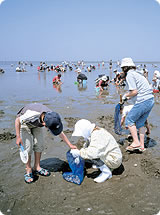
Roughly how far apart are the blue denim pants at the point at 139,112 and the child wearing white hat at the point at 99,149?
3.24ft

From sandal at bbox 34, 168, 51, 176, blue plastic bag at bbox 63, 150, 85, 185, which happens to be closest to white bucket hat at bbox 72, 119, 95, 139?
blue plastic bag at bbox 63, 150, 85, 185

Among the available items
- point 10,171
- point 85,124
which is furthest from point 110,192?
point 10,171

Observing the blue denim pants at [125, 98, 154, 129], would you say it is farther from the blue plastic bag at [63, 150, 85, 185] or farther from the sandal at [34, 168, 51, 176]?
the sandal at [34, 168, 51, 176]

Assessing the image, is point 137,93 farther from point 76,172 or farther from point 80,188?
point 80,188

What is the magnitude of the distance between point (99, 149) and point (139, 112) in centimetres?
136

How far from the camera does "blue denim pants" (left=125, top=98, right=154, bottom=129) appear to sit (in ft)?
12.3

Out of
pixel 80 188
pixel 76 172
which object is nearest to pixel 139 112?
pixel 76 172

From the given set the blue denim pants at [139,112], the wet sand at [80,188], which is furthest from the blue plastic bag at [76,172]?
the blue denim pants at [139,112]

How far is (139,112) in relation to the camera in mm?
3793

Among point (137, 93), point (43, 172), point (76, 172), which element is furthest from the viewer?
point (137, 93)

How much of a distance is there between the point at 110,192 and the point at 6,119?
15.0 feet

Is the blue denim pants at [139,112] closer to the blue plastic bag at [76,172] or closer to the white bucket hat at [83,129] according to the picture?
the white bucket hat at [83,129]

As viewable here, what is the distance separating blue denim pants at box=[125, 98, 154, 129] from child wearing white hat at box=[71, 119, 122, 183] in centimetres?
99

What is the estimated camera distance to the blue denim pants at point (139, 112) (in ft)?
12.3
